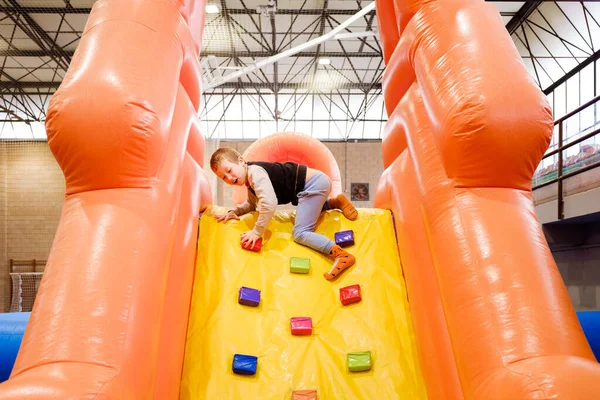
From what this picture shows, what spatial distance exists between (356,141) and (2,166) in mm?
9143

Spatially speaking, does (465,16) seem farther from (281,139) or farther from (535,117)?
(281,139)

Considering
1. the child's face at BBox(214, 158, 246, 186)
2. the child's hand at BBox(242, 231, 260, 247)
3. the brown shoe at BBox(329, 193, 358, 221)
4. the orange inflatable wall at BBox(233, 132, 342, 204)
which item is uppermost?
the orange inflatable wall at BBox(233, 132, 342, 204)

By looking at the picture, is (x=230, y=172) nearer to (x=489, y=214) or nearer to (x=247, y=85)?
(x=489, y=214)

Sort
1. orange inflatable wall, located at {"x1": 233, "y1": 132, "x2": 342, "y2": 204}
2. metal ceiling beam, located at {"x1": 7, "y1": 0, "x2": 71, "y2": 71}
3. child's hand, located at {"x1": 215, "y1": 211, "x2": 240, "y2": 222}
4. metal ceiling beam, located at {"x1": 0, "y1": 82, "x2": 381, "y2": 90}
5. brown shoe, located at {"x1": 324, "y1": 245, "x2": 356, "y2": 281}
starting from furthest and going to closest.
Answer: metal ceiling beam, located at {"x1": 0, "y1": 82, "x2": 381, "y2": 90}
metal ceiling beam, located at {"x1": 7, "y1": 0, "x2": 71, "y2": 71}
orange inflatable wall, located at {"x1": 233, "y1": 132, "x2": 342, "y2": 204}
child's hand, located at {"x1": 215, "y1": 211, "x2": 240, "y2": 222}
brown shoe, located at {"x1": 324, "y1": 245, "x2": 356, "y2": 281}

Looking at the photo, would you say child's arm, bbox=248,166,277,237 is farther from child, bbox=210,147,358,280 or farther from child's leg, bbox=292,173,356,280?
child's leg, bbox=292,173,356,280

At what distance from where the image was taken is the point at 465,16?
6.51 feet

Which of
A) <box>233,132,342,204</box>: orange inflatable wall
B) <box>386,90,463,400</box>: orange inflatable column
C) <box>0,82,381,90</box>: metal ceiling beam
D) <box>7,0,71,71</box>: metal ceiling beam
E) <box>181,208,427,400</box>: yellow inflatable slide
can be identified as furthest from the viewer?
<box>0,82,381,90</box>: metal ceiling beam

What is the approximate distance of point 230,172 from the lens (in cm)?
249

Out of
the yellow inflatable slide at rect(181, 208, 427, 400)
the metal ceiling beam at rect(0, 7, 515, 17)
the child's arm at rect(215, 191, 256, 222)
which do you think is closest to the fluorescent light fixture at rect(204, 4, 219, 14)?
the metal ceiling beam at rect(0, 7, 515, 17)


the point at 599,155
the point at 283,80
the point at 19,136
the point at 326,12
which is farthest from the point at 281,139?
the point at 19,136

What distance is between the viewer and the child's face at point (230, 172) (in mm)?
2475

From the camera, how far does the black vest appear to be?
Result: 104 inches

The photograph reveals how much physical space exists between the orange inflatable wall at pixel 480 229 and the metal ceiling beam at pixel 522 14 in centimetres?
847

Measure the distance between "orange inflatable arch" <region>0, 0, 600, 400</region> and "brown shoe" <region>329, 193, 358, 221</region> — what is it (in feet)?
1.33
